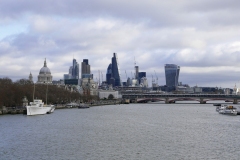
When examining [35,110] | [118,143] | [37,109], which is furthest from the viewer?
[37,109]

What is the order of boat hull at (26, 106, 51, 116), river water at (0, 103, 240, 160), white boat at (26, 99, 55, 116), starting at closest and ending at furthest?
river water at (0, 103, 240, 160) → boat hull at (26, 106, 51, 116) → white boat at (26, 99, 55, 116)

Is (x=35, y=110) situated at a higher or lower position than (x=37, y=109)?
lower

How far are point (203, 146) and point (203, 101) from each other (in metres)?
138

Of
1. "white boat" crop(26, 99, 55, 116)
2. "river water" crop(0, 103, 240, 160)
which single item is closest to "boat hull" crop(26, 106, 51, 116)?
→ "white boat" crop(26, 99, 55, 116)

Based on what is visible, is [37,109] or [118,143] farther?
[37,109]

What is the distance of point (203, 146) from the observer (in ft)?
125

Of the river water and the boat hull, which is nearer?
the river water

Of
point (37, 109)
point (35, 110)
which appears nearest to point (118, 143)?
point (35, 110)

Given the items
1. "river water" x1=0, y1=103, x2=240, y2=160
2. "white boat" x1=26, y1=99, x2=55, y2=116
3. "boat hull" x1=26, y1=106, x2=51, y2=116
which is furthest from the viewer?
"white boat" x1=26, y1=99, x2=55, y2=116

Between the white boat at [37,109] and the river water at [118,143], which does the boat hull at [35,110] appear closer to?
the white boat at [37,109]

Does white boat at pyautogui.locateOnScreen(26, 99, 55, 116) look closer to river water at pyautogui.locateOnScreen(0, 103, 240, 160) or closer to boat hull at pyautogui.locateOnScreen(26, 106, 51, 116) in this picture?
boat hull at pyautogui.locateOnScreen(26, 106, 51, 116)

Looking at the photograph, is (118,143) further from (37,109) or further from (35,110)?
(37,109)

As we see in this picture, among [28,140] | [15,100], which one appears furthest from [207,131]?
[15,100]

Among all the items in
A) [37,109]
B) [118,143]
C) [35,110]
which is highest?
[37,109]
